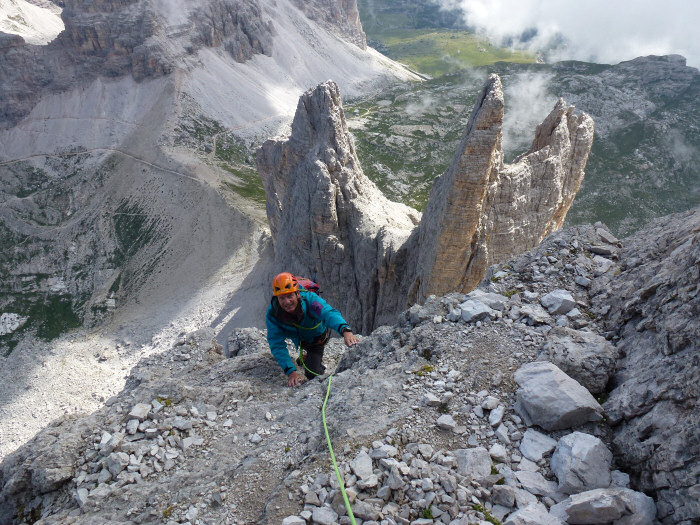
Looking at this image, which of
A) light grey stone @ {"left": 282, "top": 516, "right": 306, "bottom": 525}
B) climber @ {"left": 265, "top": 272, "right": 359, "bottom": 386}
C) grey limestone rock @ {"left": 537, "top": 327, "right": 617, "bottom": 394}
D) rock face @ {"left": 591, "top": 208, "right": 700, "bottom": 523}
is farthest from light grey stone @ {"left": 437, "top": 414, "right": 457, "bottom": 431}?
climber @ {"left": 265, "top": 272, "right": 359, "bottom": 386}

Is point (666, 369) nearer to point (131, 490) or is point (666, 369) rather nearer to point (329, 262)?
point (131, 490)

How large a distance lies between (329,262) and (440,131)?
86223 mm

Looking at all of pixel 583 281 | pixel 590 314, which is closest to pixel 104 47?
pixel 583 281

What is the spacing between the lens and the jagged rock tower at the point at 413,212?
74.5 ft

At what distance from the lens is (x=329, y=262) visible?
35906mm

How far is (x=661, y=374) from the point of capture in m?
6.77

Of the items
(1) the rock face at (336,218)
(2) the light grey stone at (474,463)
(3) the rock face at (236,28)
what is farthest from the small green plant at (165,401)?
(3) the rock face at (236,28)

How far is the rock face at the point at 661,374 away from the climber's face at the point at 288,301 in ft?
23.4

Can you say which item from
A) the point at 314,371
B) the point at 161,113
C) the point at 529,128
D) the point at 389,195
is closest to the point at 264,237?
the point at 389,195

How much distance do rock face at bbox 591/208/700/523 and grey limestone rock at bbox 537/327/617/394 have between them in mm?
250

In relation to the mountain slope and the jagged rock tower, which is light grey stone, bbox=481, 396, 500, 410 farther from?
the mountain slope

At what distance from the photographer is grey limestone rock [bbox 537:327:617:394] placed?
7.62m

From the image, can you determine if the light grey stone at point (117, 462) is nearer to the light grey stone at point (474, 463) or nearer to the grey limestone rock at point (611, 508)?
the light grey stone at point (474, 463)

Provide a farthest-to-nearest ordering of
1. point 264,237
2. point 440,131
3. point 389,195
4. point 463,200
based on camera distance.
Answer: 1. point 440,131
2. point 389,195
3. point 264,237
4. point 463,200
